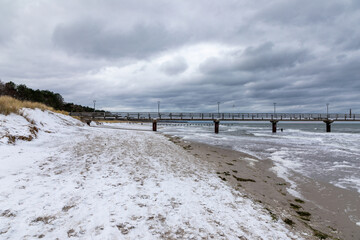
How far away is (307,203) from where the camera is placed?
5422mm

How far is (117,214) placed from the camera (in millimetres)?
3408

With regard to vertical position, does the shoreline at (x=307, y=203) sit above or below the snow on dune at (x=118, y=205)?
below

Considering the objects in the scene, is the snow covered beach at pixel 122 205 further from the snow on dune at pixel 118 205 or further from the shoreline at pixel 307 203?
the shoreline at pixel 307 203

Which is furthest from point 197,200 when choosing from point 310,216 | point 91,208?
point 310,216

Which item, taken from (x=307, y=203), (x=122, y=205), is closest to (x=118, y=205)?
(x=122, y=205)

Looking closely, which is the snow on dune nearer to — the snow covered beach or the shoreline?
the snow covered beach

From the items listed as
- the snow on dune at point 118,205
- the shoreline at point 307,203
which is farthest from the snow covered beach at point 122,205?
the shoreline at point 307,203

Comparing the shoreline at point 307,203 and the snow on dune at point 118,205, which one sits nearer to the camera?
the snow on dune at point 118,205

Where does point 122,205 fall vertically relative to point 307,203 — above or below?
above

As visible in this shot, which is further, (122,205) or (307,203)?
(307,203)

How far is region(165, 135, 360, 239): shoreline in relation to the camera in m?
4.05

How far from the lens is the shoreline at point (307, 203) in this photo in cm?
405

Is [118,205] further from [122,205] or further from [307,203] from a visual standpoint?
[307,203]

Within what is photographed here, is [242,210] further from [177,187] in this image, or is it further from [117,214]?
[117,214]
